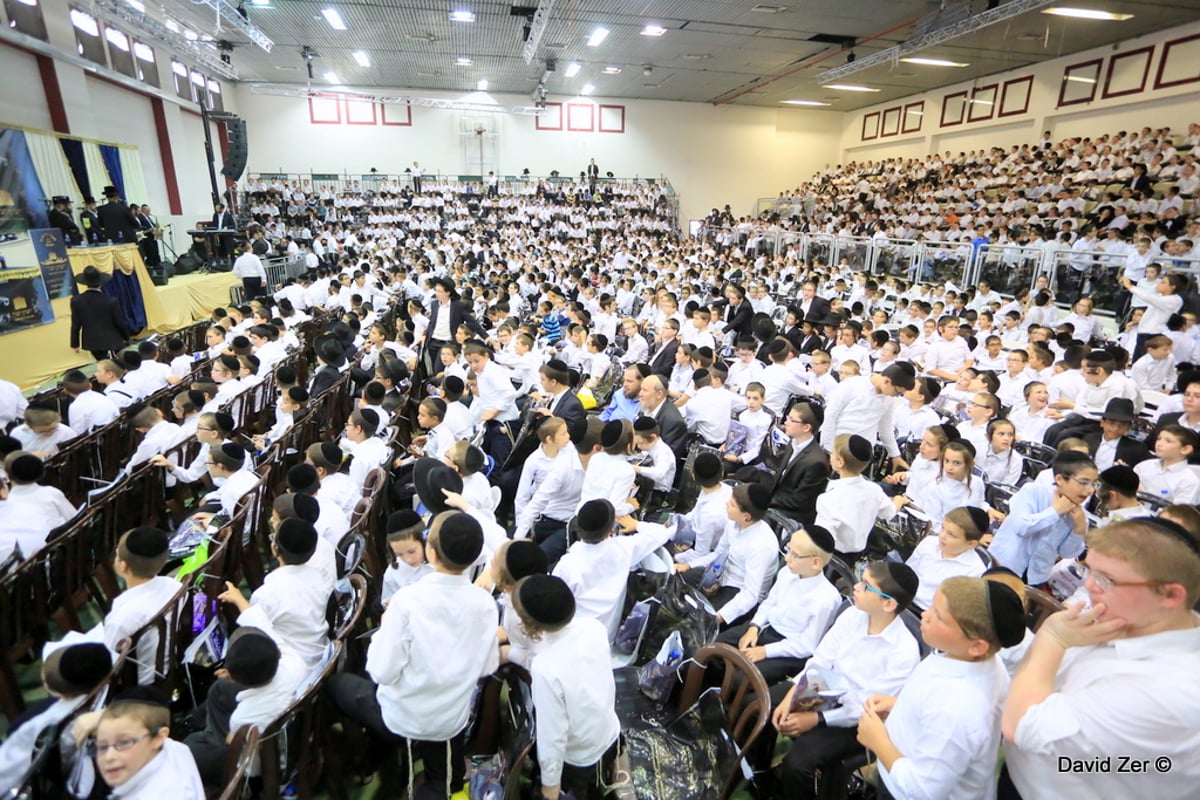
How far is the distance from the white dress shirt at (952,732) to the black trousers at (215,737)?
89.8 inches

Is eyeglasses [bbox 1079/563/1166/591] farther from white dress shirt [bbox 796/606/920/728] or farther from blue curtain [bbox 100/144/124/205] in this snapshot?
blue curtain [bbox 100/144/124/205]

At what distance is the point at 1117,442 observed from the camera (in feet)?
14.4

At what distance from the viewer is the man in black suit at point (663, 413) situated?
495cm

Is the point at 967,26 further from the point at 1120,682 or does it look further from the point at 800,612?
the point at 1120,682

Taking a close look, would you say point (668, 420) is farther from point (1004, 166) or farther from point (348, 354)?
point (1004, 166)

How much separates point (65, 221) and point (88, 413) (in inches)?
309

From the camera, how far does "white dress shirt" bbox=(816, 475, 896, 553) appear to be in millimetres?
3457

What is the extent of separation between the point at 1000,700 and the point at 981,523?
1.25 meters

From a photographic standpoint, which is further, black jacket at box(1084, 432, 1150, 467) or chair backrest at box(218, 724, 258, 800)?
black jacket at box(1084, 432, 1150, 467)

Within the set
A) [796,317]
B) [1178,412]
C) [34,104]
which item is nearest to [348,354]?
[796,317]

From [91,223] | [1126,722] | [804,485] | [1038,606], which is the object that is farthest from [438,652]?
[91,223]

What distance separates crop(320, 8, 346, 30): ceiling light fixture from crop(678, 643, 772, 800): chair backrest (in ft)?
51.9

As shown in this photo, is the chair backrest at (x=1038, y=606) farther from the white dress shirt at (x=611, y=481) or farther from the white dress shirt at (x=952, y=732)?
the white dress shirt at (x=611, y=481)

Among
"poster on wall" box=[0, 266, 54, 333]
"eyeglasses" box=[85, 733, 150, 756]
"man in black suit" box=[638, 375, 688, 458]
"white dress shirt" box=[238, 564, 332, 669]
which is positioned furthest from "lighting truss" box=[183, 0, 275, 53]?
"eyeglasses" box=[85, 733, 150, 756]
